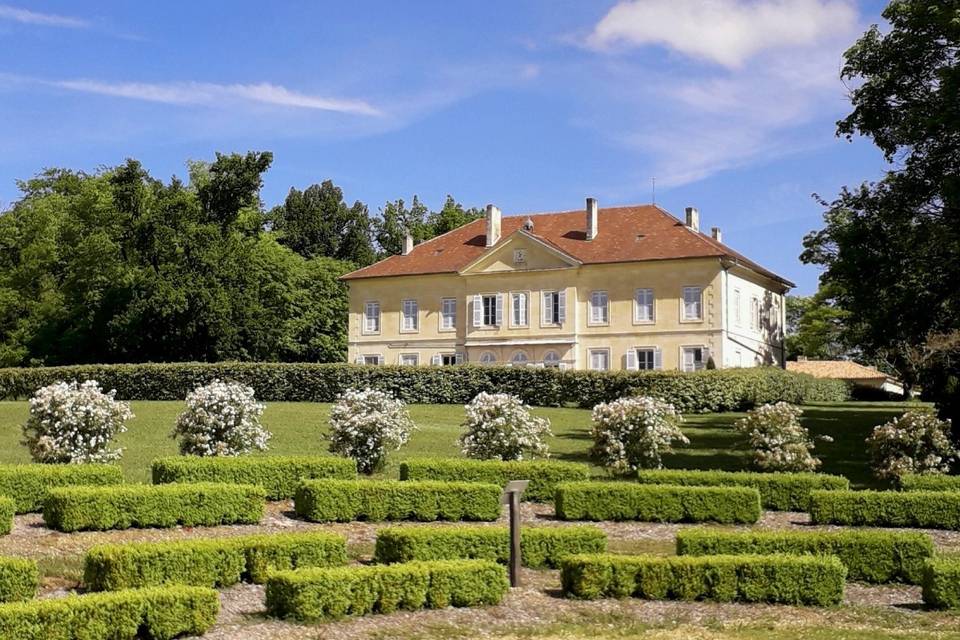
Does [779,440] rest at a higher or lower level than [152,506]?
higher

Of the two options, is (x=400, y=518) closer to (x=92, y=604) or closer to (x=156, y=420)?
(x=92, y=604)

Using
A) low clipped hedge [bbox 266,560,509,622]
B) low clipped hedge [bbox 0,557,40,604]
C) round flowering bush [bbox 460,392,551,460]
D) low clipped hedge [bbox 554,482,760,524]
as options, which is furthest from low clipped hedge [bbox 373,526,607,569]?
round flowering bush [bbox 460,392,551,460]

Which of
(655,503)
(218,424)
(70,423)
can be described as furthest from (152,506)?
(655,503)

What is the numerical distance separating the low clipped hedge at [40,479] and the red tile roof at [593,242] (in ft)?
115

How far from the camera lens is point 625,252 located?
166 ft

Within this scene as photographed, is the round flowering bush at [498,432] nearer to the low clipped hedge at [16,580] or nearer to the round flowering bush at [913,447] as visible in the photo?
the round flowering bush at [913,447]

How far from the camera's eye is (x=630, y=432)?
887 inches

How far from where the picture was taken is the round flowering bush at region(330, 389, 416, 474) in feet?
71.2

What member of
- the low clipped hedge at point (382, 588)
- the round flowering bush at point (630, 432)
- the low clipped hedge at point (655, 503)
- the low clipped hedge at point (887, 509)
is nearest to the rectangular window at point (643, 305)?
the round flowering bush at point (630, 432)

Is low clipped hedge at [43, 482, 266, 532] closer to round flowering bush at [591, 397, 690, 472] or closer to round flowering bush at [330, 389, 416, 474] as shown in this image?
round flowering bush at [330, 389, 416, 474]

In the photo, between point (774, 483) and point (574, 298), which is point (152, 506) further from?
point (574, 298)

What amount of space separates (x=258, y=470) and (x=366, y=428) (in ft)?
12.1

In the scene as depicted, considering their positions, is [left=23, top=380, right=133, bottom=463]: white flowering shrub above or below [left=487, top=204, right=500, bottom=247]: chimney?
below

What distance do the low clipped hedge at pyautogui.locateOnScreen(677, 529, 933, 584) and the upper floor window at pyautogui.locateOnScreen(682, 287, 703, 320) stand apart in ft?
114
